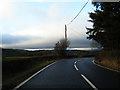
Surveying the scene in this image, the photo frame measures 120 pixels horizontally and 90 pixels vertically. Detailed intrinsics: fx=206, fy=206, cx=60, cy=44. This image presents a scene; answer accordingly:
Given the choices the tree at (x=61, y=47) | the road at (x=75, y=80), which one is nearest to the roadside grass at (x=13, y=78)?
the road at (x=75, y=80)

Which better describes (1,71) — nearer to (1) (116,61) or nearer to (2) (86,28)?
(1) (116,61)

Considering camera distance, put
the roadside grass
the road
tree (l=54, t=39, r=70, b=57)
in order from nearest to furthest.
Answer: the road, the roadside grass, tree (l=54, t=39, r=70, b=57)

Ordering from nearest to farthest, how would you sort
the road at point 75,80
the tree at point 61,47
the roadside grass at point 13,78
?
the road at point 75,80 < the roadside grass at point 13,78 < the tree at point 61,47

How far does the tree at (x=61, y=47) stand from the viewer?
52.4 m

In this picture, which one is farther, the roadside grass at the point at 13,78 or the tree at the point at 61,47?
the tree at the point at 61,47

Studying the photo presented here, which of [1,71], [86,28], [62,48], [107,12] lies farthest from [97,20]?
[62,48]

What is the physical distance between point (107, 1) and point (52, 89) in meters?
14.3

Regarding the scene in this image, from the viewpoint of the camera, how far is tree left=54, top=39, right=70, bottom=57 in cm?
5241

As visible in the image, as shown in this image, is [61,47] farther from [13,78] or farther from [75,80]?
[75,80]

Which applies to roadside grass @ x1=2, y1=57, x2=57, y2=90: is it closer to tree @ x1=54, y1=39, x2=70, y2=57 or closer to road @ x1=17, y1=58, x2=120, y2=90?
road @ x1=17, y1=58, x2=120, y2=90

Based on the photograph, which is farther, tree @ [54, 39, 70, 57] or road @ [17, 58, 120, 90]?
tree @ [54, 39, 70, 57]

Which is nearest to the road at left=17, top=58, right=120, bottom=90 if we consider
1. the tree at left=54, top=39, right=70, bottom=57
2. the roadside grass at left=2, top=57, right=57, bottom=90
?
the roadside grass at left=2, top=57, right=57, bottom=90

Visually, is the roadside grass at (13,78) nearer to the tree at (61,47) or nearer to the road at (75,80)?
the road at (75,80)

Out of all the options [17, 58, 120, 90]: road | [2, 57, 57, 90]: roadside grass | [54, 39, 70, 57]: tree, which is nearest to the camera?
[17, 58, 120, 90]: road
